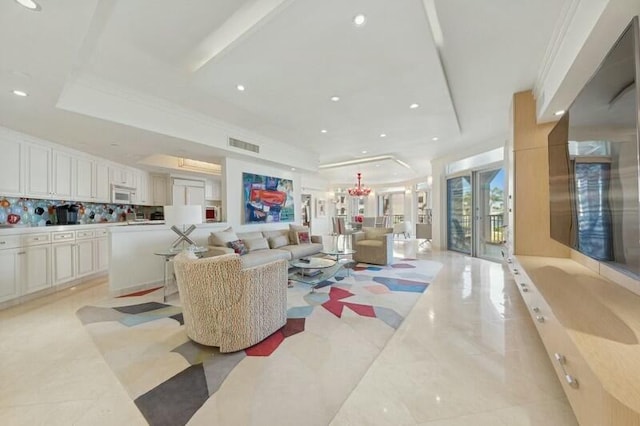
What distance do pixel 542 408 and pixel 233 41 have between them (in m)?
3.64

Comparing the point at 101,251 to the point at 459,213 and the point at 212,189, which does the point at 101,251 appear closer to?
the point at 212,189

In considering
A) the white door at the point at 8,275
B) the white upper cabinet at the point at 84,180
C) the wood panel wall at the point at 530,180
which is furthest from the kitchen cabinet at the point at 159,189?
the wood panel wall at the point at 530,180

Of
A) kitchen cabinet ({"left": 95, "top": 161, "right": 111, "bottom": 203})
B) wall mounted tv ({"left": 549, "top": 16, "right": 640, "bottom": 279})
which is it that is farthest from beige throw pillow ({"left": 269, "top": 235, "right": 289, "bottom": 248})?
wall mounted tv ({"left": 549, "top": 16, "right": 640, "bottom": 279})

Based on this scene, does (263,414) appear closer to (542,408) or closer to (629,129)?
(542,408)

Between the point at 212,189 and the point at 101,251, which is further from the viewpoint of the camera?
the point at 212,189

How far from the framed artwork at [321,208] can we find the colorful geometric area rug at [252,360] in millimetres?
8714

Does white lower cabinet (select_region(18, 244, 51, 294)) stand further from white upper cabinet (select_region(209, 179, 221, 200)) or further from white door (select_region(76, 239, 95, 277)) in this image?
white upper cabinet (select_region(209, 179, 221, 200))

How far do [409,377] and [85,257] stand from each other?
17.7 ft

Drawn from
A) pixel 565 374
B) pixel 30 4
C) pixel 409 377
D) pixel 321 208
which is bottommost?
pixel 409 377

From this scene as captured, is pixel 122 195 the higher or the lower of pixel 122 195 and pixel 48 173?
the lower

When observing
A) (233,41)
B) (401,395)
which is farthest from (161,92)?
(401,395)

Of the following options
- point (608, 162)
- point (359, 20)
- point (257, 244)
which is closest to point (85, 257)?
point (257, 244)

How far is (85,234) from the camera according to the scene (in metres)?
4.36

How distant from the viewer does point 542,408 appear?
1502mm
